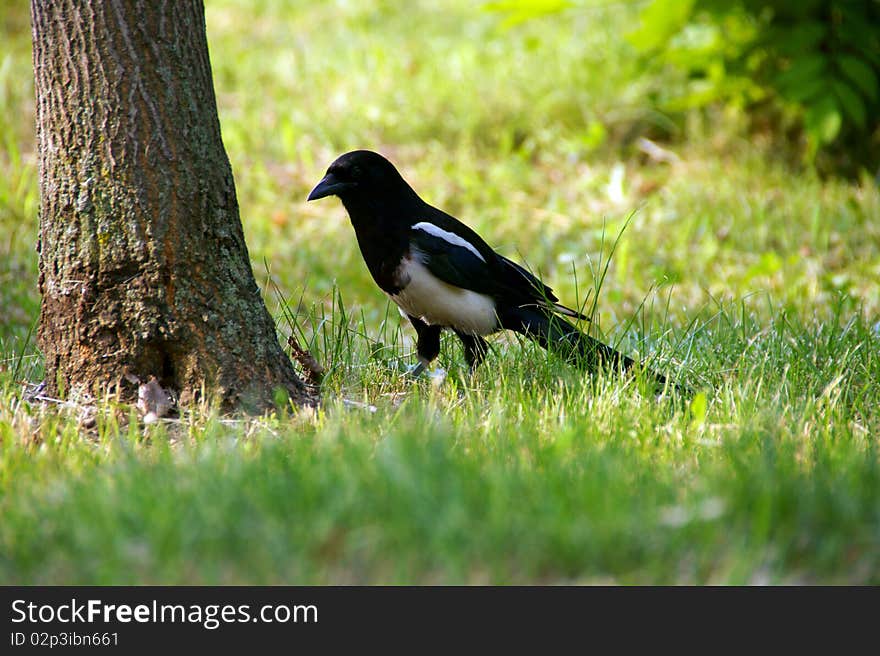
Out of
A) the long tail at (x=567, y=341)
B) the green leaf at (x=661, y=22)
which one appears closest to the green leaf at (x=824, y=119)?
the green leaf at (x=661, y=22)

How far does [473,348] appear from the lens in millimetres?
4547

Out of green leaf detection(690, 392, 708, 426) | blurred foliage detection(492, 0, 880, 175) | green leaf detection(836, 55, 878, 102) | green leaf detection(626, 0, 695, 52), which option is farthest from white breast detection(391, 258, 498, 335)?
green leaf detection(836, 55, 878, 102)

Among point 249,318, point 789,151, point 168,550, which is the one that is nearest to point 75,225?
point 249,318

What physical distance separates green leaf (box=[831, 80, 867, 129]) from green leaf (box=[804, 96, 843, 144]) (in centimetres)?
6

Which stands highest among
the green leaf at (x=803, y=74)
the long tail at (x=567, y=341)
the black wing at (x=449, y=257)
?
the green leaf at (x=803, y=74)

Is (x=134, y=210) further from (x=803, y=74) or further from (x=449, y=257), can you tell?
(x=803, y=74)

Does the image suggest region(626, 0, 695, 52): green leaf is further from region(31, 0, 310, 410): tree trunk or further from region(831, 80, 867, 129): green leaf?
A: region(31, 0, 310, 410): tree trunk

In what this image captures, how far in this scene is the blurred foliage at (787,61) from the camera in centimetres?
696

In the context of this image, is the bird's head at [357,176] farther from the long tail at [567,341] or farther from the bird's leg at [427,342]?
the long tail at [567,341]

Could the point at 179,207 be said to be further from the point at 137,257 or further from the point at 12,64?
the point at 12,64

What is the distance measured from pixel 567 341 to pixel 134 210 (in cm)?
171

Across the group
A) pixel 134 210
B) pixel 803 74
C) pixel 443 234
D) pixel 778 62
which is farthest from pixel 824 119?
pixel 134 210

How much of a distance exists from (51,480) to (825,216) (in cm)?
585

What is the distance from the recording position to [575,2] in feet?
24.6
